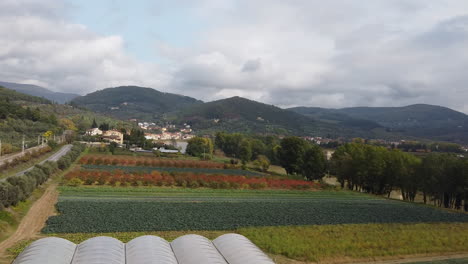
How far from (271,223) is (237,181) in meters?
24.8

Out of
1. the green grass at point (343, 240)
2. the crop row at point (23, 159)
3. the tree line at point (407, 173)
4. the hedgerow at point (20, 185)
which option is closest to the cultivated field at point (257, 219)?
the green grass at point (343, 240)

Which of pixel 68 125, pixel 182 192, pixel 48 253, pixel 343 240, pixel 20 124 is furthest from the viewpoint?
pixel 68 125

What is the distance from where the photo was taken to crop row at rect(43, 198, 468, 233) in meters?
26.2

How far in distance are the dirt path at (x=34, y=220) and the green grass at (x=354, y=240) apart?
51.3ft

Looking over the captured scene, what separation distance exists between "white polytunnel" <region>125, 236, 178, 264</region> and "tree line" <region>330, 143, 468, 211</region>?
4580cm

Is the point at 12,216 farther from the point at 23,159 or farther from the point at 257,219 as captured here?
the point at 23,159

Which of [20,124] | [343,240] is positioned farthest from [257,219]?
[20,124]

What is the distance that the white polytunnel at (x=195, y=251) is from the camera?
48.7 ft

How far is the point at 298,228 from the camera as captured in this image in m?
28.4

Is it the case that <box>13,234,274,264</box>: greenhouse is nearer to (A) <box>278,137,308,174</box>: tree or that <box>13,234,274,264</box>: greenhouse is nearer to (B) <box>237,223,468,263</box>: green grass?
(B) <box>237,223,468,263</box>: green grass

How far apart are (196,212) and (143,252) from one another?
17960 mm

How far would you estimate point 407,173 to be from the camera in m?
53.7

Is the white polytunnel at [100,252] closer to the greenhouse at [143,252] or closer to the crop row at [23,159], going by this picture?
the greenhouse at [143,252]

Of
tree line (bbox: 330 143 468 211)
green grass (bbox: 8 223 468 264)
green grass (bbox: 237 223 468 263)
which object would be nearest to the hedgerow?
green grass (bbox: 8 223 468 264)
